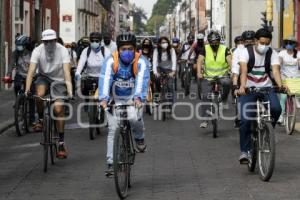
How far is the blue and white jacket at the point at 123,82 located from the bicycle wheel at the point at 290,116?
19.4 feet

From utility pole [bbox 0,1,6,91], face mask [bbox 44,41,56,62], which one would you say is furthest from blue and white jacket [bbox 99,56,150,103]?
utility pole [bbox 0,1,6,91]

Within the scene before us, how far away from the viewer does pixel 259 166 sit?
9.58 meters

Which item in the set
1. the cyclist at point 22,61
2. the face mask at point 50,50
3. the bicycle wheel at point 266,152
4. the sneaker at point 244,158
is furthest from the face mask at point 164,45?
the bicycle wheel at point 266,152

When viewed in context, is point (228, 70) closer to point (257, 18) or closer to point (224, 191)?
point (224, 191)

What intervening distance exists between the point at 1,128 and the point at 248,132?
6.46 meters

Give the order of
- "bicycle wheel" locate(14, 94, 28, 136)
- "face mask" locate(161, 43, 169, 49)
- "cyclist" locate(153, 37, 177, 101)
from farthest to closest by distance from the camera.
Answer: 1. "face mask" locate(161, 43, 169, 49)
2. "cyclist" locate(153, 37, 177, 101)
3. "bicycle wheel" locate(14, 94, 28, 136)

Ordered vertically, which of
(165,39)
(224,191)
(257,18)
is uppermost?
(257,18)

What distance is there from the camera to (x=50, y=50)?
11008 mm

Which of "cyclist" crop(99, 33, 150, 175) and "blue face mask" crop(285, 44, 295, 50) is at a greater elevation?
"blue face mask" crop(285, 44, 295, 50)

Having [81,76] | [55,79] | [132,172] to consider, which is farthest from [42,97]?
[81,76]

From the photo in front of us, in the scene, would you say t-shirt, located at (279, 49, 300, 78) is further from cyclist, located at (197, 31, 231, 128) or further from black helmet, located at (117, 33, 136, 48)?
black helmet, located at (117, 33, 136, 48)

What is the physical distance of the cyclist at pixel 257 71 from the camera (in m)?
9.76

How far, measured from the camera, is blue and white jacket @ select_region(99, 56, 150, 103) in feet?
28.4

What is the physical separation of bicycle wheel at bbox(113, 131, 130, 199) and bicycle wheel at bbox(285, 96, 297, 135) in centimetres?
619
